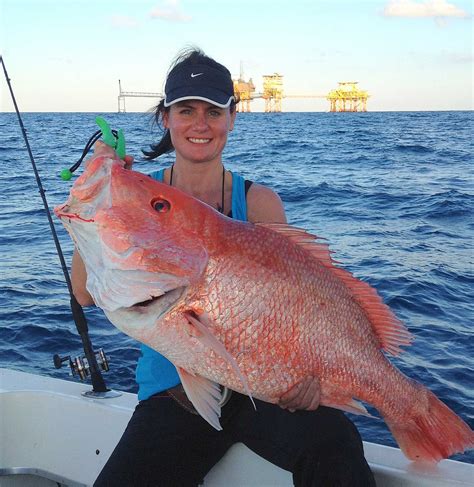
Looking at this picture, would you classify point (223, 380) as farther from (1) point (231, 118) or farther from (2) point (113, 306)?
(1) point (231, 118)

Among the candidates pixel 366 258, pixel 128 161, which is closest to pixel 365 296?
pixel 128 161

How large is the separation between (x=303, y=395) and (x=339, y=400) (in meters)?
0.18

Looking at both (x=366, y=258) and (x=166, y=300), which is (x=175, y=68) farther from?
(x=366, y=258)

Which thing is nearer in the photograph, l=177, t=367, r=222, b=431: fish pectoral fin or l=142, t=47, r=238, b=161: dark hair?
l=177, t=367, r=222, b=431: fish pectoral fin

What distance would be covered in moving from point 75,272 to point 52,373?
2.93m

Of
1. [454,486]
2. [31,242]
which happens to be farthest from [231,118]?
[31,242]

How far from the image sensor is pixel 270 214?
2674 mm

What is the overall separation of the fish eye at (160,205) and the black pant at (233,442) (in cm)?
92

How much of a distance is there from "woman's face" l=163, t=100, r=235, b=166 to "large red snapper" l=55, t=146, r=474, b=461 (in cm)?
66

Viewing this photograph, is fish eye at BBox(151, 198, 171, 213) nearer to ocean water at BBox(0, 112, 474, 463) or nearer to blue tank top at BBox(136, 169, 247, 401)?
blue tank top at BBox(136, 169, 247, 401)

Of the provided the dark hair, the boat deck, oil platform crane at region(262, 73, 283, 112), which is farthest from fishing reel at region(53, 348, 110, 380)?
oil platform crane at region(262, 73, 283, 112)

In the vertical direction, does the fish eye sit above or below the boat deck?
above

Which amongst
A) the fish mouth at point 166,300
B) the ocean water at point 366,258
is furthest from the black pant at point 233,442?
the ocean water at point 366,258

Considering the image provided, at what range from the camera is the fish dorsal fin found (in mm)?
2158
